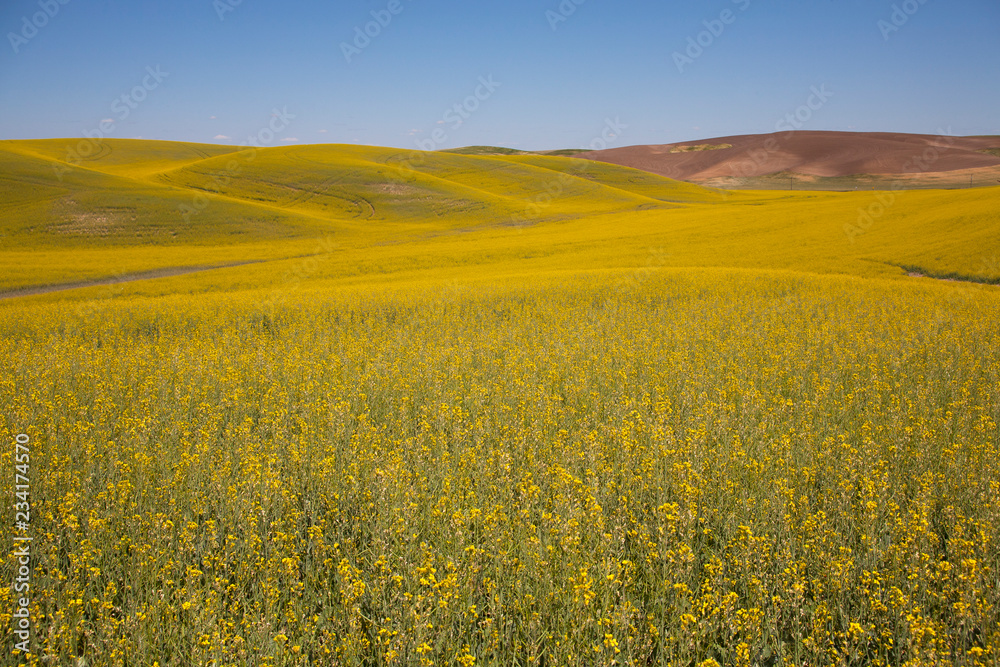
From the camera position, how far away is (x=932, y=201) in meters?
31.2

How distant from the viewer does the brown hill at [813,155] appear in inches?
3401

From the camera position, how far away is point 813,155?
96.0 metres

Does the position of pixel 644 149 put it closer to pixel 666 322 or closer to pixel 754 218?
pixel 754 218

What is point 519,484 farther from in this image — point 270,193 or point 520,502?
point 270,193

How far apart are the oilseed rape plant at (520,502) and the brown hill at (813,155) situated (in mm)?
101956

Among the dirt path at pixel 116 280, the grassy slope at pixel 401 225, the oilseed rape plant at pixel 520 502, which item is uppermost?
the grassy slope at pixel 401 225

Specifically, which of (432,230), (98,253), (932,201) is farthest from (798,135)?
(98,253)

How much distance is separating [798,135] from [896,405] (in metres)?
119

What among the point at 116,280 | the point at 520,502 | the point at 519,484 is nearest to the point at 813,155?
the point at 116,280

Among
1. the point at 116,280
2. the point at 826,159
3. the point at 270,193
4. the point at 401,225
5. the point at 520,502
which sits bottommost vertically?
the point at 520,502

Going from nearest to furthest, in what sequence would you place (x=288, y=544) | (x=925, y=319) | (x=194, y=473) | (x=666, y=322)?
1. (x=288, y=544)
2. (x=194, y=473)
3. (x=925, y=319)
4. (x=666, y=322)

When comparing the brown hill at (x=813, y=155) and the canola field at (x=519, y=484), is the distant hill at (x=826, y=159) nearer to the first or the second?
the brown hill at (x=813, y=155)

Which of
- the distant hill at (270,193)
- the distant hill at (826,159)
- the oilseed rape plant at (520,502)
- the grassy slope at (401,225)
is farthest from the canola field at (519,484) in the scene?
the distant hill at (826,159)

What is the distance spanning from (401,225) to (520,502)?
50.6 metres
